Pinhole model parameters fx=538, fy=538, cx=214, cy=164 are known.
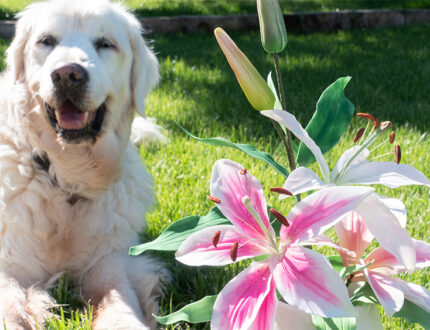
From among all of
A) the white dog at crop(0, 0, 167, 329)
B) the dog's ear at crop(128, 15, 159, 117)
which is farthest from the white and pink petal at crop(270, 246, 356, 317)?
the dog's ear at crop(128, 15, 159, 117)

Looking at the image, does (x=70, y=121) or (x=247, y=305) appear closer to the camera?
(x=247, y=305)

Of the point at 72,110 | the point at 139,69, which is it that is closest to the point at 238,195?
the point at 72,110

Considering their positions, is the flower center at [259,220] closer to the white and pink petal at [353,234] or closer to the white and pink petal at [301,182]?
the white and pink petal at [301,182]

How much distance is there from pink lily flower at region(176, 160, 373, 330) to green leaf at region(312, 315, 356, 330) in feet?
0.36

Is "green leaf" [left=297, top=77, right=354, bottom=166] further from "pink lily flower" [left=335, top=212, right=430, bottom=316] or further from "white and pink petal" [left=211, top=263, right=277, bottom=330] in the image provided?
"white and pink petal" [left=211, top=263, right=277, bottom=330]

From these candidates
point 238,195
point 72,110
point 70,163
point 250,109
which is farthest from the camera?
point 250,109

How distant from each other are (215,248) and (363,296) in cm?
29

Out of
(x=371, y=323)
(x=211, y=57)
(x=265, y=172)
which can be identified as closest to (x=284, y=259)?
(x=371, y=323)

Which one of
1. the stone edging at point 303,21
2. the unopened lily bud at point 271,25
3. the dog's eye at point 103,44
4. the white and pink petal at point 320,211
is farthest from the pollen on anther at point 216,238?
the stone edging at point 303,21

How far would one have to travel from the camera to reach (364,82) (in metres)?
4.99

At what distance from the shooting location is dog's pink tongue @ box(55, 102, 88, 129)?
2227mm

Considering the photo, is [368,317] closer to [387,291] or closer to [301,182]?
[387,291]

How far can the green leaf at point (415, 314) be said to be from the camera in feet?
3.01

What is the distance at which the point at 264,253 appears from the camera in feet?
2.78
